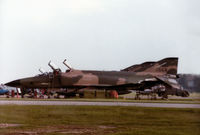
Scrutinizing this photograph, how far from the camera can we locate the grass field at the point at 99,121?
11438mm

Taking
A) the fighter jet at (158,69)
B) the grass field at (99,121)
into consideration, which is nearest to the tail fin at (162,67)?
the fighter jet at (158,69)

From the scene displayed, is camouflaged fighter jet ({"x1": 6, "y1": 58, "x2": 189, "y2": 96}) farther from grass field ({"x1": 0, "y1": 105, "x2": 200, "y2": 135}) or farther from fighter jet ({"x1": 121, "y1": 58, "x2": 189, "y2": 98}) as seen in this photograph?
grass field ({"x1": 0, "y1": 105, "x2": 200, "y2": 135})

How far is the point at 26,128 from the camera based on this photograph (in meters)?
11.9

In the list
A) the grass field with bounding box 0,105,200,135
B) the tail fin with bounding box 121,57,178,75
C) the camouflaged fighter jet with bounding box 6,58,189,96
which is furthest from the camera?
the tail fin with bounding box 121,57,178,75

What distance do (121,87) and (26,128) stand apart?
2270 centimetres

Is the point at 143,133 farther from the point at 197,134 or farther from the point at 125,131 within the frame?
the point at 197,134

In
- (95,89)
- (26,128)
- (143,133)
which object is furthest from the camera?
(95,89)

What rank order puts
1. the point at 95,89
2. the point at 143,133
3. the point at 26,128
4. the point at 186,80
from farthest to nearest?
the point at 95,89, the point at 186,80, the point at 26,128, the point at 143,133

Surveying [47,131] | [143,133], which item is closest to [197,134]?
[143,133]

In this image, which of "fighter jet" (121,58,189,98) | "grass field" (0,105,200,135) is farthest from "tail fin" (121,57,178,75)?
"grass field" (0,105,200,135)

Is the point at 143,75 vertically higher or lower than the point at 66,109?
higher

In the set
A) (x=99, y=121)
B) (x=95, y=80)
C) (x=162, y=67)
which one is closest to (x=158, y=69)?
(x=162, y=67)

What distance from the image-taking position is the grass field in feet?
37.5

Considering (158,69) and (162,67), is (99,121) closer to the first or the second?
(158,69)
